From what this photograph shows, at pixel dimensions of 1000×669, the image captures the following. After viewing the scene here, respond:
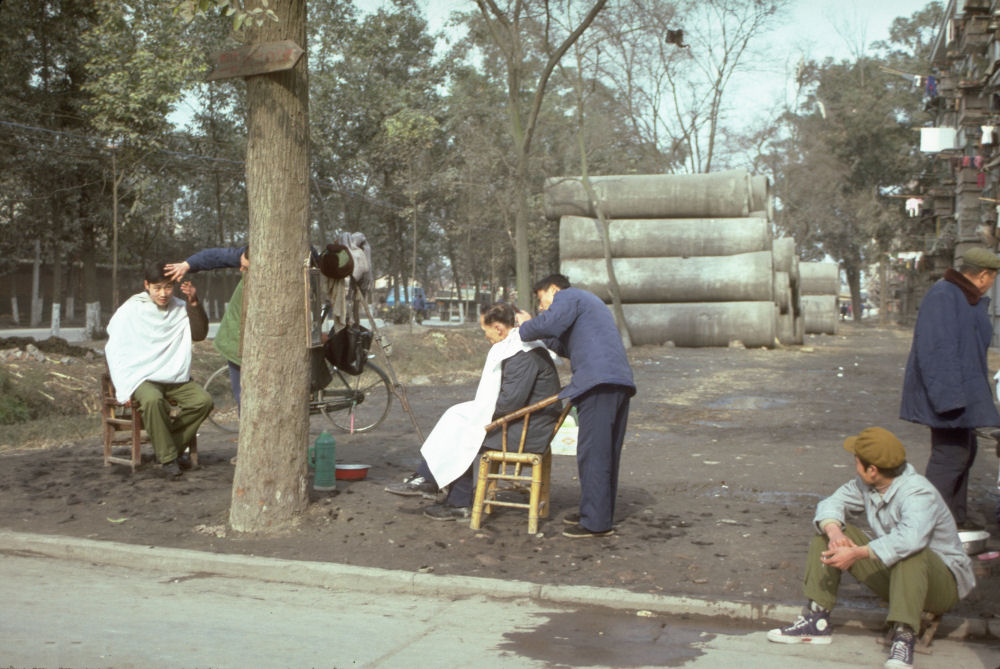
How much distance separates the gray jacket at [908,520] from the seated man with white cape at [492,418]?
2231 millimetres

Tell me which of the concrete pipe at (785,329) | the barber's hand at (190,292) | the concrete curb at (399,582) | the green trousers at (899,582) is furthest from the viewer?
the concrete pipe at (785,329)

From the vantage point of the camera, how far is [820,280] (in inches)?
1658

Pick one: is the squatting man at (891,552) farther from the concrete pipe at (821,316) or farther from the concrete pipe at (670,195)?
the concrete pipe at (821,316)

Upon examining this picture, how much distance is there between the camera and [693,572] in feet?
19.1

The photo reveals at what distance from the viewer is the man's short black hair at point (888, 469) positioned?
4.74 metres

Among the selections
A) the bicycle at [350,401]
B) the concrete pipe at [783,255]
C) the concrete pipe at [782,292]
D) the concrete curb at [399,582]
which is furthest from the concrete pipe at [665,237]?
the concrete curb at [399,582]

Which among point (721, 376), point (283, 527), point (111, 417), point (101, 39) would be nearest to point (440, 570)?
point (283, 527)

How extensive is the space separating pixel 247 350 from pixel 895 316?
61316 millimetres

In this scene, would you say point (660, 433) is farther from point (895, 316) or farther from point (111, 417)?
point (895, 316)

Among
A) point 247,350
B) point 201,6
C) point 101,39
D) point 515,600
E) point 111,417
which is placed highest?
point 101,39

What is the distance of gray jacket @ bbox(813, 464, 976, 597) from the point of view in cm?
457

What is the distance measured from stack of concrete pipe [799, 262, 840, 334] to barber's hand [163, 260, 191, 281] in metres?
31.9

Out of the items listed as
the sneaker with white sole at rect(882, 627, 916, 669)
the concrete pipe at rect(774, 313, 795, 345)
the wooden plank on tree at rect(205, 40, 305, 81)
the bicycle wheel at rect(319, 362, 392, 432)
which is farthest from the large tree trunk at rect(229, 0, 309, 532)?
the concrete pipe at rect(774, 313, 795, 345)

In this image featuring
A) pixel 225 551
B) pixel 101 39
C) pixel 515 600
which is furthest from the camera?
pixel 101 39
